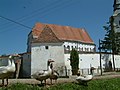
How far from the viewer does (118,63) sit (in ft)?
179

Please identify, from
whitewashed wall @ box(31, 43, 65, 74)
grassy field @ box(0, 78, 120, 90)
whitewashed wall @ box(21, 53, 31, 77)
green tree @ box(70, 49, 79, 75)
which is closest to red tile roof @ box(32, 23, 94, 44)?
whitewashed wall @ box(21, 53, 31, 77)

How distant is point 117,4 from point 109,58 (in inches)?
1039

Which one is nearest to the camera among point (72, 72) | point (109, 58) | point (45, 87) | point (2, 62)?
point (45, 87)

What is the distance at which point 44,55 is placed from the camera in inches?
1839

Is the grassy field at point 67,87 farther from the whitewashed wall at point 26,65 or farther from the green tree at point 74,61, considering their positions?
the whitewashed wall at point 26,65

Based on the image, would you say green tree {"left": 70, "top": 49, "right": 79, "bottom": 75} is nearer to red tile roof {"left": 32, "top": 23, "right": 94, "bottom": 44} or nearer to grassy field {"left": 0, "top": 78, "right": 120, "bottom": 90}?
red tile roof {"left": 32, "top": 23, "right": 94, "bottom": 44}

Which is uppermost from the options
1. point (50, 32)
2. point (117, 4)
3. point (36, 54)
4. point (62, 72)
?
point (117, 4)

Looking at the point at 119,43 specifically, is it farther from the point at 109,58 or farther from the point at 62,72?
the point at 62,72

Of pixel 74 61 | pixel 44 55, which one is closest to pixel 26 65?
pixel 44 55

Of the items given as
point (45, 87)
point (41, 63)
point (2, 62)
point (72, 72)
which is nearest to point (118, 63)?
point (72, 72)

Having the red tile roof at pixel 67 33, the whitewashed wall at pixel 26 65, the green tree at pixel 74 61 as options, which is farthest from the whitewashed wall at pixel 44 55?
the red tile roof at pixel 67 33

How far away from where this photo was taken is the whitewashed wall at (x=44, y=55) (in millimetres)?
46438

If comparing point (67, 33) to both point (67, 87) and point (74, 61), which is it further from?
point (67, 87)

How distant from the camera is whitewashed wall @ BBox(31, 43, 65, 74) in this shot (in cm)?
4644
